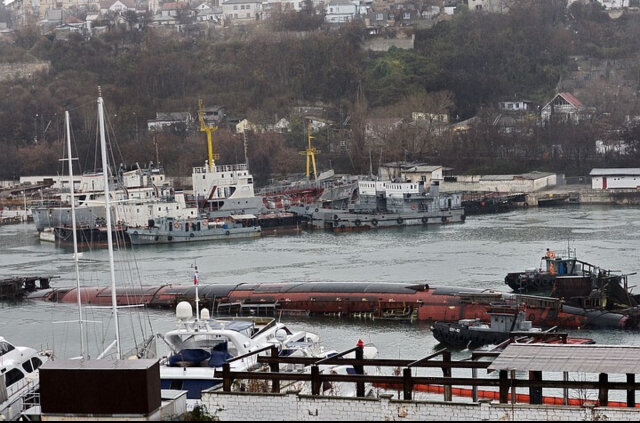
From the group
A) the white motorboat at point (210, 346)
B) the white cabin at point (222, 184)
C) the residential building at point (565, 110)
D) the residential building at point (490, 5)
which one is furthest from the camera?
the residential building at point (490, 5)

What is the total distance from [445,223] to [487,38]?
100 feet

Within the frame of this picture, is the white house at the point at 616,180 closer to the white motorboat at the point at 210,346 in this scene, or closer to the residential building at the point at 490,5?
the residential building at the point at 490,5

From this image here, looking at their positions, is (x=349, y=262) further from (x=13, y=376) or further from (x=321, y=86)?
(x=321, y=86)

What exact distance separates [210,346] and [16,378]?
2.18 m

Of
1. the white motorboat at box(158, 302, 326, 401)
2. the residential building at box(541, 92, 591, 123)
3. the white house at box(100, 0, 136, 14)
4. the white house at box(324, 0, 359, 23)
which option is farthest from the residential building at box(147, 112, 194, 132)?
the white motorboat at box(158, 302, 326, 401)

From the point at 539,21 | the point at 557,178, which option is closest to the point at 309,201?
the point at 557,178

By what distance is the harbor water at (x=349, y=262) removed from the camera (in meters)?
24.2

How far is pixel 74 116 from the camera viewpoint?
232 ft

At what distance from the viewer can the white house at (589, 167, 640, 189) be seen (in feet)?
171

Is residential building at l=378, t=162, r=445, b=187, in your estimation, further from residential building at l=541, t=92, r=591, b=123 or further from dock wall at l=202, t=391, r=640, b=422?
dock wall at l=202, t=391, r=640, b=422

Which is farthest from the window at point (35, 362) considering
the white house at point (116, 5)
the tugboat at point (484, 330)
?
the white house at point (116, 5)

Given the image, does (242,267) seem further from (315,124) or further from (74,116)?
(74,116)

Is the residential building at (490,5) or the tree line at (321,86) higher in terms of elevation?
the residential building at (490,5)

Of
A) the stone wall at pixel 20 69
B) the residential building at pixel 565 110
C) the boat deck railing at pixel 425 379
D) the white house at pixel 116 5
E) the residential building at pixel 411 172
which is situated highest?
the white house at pixel 116 5
